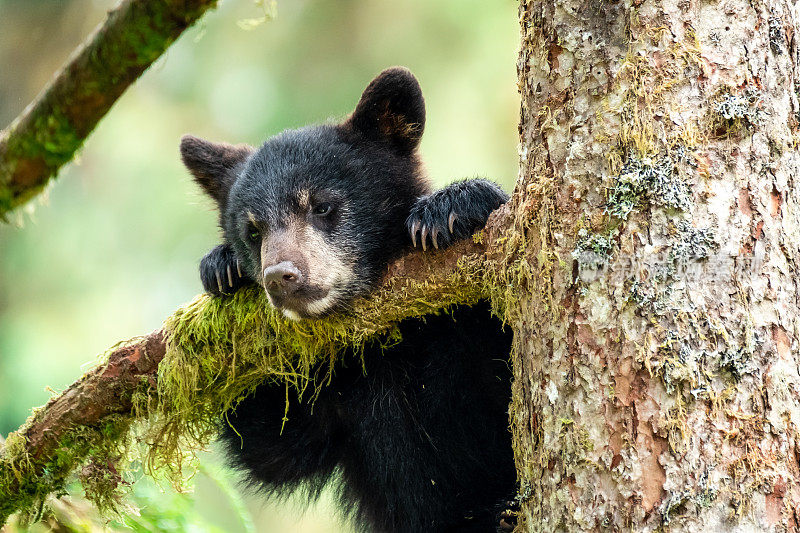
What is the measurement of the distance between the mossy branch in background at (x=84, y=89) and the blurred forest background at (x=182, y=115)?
490 cm

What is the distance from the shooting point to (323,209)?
4.22 m

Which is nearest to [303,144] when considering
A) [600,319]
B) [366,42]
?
[600,319]

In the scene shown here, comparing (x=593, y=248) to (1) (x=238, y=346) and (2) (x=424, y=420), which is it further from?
(2) (x=424, y=420)

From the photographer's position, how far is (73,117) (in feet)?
10.2

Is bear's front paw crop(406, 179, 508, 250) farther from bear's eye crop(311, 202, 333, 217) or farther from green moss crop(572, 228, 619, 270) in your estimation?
green moss crop(572, 228, 619, 270)

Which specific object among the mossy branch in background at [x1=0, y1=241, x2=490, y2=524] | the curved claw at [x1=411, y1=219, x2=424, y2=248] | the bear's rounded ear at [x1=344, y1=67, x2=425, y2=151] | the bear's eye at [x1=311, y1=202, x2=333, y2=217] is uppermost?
the bear's rounded ear at [x1=344, y1=67, x2=425, y2=151]

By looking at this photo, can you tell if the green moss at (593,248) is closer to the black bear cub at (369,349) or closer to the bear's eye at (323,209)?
the black bear cub at (369,349)

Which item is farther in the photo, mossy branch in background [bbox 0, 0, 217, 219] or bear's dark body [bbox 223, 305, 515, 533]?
bear's dark body [bbox 223, 305, 515, 533]

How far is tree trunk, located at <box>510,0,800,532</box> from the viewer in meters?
2.07

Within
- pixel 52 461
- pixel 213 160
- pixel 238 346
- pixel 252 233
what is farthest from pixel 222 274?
pixel 52 461

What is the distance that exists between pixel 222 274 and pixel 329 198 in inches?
27.3

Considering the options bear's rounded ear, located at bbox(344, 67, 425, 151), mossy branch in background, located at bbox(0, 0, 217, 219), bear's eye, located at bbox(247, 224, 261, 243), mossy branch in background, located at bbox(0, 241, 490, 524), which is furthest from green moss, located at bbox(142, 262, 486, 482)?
bear's rounded ear, located at bbox(344, 67, 425, 151)

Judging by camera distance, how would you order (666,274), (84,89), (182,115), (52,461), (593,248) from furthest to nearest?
(182,115) < (52,461) < (84,89) < (593,248) < (666,274)

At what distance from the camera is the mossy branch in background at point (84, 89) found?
280 cm
